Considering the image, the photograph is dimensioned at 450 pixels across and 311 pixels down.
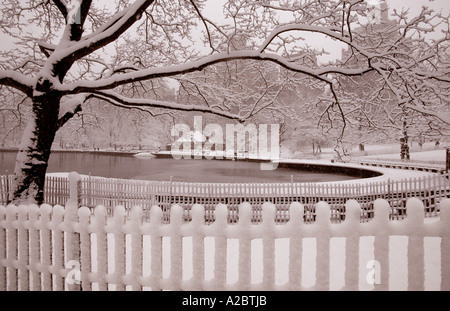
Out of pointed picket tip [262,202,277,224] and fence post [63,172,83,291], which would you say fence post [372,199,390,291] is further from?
fence post [63,172,83,291]

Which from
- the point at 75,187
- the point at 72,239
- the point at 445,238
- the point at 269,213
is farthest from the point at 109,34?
the point at 75,187

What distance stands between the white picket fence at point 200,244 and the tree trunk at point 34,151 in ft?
5.16

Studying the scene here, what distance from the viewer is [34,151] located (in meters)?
5.11

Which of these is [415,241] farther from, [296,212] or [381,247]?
[296,212]

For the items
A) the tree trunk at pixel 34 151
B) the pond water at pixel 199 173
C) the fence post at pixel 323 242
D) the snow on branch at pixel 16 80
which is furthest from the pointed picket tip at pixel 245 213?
the pond water at pixel 199 173

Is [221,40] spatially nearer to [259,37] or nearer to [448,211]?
[259,37]

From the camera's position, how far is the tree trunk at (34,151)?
5066mm

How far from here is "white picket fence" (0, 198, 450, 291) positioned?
2547 millimetres

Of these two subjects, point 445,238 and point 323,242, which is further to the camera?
point 323,242

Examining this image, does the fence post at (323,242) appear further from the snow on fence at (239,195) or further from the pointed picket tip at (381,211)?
the snow on fence at (239,195)

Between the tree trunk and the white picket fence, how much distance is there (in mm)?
1574

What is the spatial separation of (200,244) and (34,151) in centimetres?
413

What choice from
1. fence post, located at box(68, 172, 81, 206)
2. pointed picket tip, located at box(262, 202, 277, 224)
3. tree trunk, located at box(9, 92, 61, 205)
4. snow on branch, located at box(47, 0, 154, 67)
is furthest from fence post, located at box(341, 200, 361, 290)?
fence post, located at box(68, 172, 81, 206)
